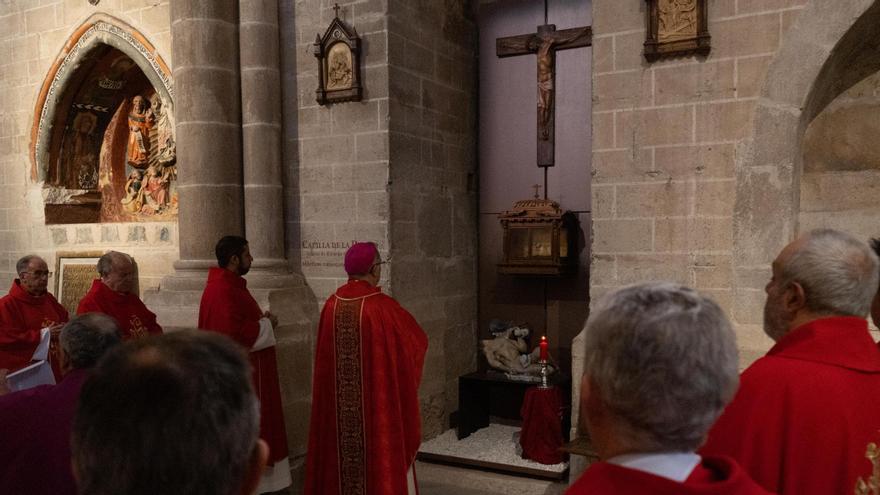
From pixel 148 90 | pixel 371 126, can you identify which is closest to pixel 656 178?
pixel 371 126

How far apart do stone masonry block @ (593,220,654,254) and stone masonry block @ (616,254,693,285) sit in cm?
5

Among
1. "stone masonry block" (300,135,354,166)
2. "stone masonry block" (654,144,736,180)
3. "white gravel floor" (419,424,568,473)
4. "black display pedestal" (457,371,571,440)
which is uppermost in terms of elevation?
"stone masonry block" (300,135,354,166)

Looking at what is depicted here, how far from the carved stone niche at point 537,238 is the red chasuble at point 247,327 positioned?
6.55 feet

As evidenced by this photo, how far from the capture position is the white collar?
3.63 feet

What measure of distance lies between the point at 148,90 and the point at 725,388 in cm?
711

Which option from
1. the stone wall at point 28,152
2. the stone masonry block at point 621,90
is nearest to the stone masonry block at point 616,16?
the stone masonry block at point 621,90

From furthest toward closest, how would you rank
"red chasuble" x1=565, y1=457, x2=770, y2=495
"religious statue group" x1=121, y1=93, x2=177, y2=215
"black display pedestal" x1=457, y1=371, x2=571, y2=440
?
"religious statue group" x1=121, y1=93, x2=177, y2=215 → "black display pedestal" x1=457, y1=371, x2=571, y2=440 → "red chasuble" x1=565, y1=457, x2=770, y2=495

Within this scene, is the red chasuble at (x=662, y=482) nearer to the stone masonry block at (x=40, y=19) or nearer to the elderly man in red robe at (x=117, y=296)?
the elderly man in red robe at (x=117, y=296)

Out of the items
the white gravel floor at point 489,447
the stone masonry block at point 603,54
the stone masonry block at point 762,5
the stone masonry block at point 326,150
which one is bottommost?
the white gravel floor at point 489,447

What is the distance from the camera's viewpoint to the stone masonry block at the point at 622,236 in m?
4.07

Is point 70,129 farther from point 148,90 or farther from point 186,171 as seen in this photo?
Result: point 186,171

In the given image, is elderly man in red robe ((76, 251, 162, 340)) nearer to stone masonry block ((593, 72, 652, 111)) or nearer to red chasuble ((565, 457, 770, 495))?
stone masonry block ((593, 72, 652, 111))

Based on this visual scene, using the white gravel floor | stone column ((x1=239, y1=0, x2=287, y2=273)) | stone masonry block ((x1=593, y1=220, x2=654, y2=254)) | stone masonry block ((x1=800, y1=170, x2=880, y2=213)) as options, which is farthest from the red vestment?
stone masonry block ((x1=800, y1=170, x2=880, y2=213))

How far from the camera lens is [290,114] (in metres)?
5.37
